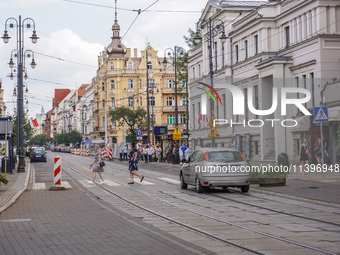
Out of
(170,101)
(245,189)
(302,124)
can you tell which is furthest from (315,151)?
(170,101)

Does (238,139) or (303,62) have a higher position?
(303,62)

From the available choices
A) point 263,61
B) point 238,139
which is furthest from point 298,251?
point 238,139

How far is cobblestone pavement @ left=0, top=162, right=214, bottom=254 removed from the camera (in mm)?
9320

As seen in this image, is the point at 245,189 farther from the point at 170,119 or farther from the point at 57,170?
the point at 170,119

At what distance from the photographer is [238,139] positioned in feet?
170

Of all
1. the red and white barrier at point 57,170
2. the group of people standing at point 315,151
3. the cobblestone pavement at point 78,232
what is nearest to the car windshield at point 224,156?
the cobblestone pavement at point 78,232

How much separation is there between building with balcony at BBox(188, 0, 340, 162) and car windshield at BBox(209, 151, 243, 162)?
592 inches

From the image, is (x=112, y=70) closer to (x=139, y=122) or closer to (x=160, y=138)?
(x=139, y=122)

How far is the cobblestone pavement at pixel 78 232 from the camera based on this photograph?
9320 mm

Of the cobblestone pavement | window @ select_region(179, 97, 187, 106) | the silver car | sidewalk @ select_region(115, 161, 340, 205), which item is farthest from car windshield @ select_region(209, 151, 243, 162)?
window @ select_region(179, 97, 187, 106)

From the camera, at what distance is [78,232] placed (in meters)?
11.4

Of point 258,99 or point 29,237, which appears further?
point 258,99

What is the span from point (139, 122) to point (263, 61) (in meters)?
36.2

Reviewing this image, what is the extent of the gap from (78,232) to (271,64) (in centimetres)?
3462
